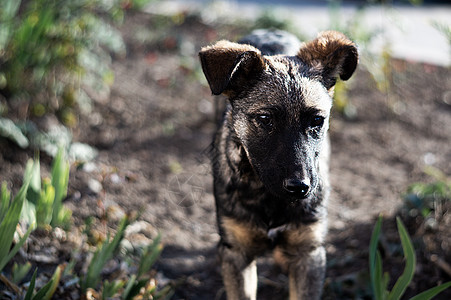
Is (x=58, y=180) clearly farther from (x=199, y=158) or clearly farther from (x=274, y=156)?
(x=199, y=158)

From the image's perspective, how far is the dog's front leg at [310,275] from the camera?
2.86 metres

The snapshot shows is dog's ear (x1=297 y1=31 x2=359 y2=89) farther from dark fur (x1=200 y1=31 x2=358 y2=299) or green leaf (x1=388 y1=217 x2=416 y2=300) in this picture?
green leaf (x1=388 y1=217 x2=416 y2=300)

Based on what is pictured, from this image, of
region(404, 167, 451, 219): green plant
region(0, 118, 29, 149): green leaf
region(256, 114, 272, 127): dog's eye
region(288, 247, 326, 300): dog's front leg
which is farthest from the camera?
region(0, 118, 29, 149): green leaf

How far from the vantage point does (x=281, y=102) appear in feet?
8.21

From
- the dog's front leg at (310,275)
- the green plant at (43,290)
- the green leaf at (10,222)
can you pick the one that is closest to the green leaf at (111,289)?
the green plant at (43,290)

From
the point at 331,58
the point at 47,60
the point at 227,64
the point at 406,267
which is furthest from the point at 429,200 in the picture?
the point at 47,60

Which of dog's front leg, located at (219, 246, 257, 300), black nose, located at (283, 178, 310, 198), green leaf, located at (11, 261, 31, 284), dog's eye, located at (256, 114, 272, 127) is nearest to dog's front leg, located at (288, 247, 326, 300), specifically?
dog's front leg, located at (219, 246, 257, 300)

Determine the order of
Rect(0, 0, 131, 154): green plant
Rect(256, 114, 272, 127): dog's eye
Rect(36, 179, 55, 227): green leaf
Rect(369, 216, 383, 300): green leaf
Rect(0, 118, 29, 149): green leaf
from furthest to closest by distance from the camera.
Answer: Rect(0, 0, 131, 154): green plant → Rect(0, 118, 29, 149): green leaf → Rect(36, 179, 55, 227): green leaf → Rect(369, 216, 383, 300): green leaf → Rect(256, 114, 272, 127): dog's eye

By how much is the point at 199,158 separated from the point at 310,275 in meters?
2.09

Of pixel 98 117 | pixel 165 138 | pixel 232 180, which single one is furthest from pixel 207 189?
pixel 232 180

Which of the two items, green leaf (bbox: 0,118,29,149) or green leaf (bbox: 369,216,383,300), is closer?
green leaf (bbox: 369,216,383,300)

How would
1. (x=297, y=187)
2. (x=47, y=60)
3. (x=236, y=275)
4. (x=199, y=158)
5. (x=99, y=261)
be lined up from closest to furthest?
(x=297, y=187), (x=99, y=261), (x=236, y=275), (x=47, y=60), (x=199, y=158)

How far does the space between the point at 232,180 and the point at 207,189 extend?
171cm

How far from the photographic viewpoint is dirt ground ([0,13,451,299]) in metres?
3.60
